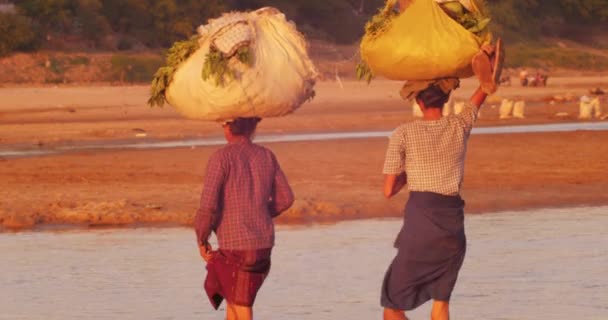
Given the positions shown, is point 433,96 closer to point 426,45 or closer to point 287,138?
point 426,45

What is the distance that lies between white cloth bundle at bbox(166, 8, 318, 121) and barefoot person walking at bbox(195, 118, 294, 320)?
0.50ft

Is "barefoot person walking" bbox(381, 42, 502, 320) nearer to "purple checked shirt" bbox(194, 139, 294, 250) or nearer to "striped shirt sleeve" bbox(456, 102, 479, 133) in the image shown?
"striped shirt sleeve" bbox(456, 102, 479, 133)

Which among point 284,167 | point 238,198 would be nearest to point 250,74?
point 238,198

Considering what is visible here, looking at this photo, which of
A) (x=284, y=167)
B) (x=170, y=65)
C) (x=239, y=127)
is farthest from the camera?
(x=284, y=167)

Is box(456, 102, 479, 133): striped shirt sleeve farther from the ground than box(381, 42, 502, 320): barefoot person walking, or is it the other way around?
box(456, 102, 479, 133): striped shirt sleeve

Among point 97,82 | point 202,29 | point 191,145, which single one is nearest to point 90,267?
point 202,29

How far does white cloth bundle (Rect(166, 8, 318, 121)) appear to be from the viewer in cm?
661

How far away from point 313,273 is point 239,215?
137 inches

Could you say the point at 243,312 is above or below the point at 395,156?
below

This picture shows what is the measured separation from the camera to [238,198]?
6.60 m

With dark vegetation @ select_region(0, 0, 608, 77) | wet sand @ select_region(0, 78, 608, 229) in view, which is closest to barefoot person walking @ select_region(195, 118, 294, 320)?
wet sand @ select_region(0, 78, 608, 229)

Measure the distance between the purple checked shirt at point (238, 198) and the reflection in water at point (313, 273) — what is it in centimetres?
190

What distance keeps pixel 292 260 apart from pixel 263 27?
4004 mm

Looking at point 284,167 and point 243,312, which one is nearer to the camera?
point 243,312
